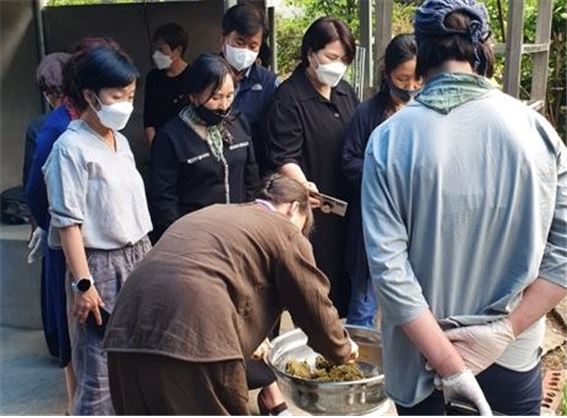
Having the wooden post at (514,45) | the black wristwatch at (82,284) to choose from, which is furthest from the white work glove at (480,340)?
the wooden post at (514,45)

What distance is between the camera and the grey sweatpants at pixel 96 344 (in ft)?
9.13

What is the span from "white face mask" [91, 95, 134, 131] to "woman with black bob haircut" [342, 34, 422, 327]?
1.10m

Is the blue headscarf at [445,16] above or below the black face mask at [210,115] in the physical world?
above

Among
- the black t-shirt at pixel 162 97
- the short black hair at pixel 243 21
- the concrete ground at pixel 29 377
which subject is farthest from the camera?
the black t-shirt at pixel 162 97

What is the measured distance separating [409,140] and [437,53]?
213 mm

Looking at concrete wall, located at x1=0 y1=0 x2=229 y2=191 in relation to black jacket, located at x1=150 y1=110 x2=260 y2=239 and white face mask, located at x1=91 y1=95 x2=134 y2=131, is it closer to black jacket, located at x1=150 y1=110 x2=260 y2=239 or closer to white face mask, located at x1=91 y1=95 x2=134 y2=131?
black jacket, located at x1=150 y1=110 x2=260 y2=239

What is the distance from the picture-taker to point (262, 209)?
7.00ft

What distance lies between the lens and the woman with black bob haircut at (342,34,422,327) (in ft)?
10.6

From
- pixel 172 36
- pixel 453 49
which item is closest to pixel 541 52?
pixel 172 36

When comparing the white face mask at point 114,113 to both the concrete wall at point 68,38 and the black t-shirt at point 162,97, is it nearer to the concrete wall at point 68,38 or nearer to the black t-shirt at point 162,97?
the black t-shirt at point 162,97

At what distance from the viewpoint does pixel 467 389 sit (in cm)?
169

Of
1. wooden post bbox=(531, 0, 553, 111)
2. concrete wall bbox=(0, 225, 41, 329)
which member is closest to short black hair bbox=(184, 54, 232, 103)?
concrete wall bbox=(0, 225, 41, 329)

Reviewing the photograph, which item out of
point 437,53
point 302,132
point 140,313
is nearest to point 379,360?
point 302,132

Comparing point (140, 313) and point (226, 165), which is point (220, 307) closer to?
point (140, 313)
